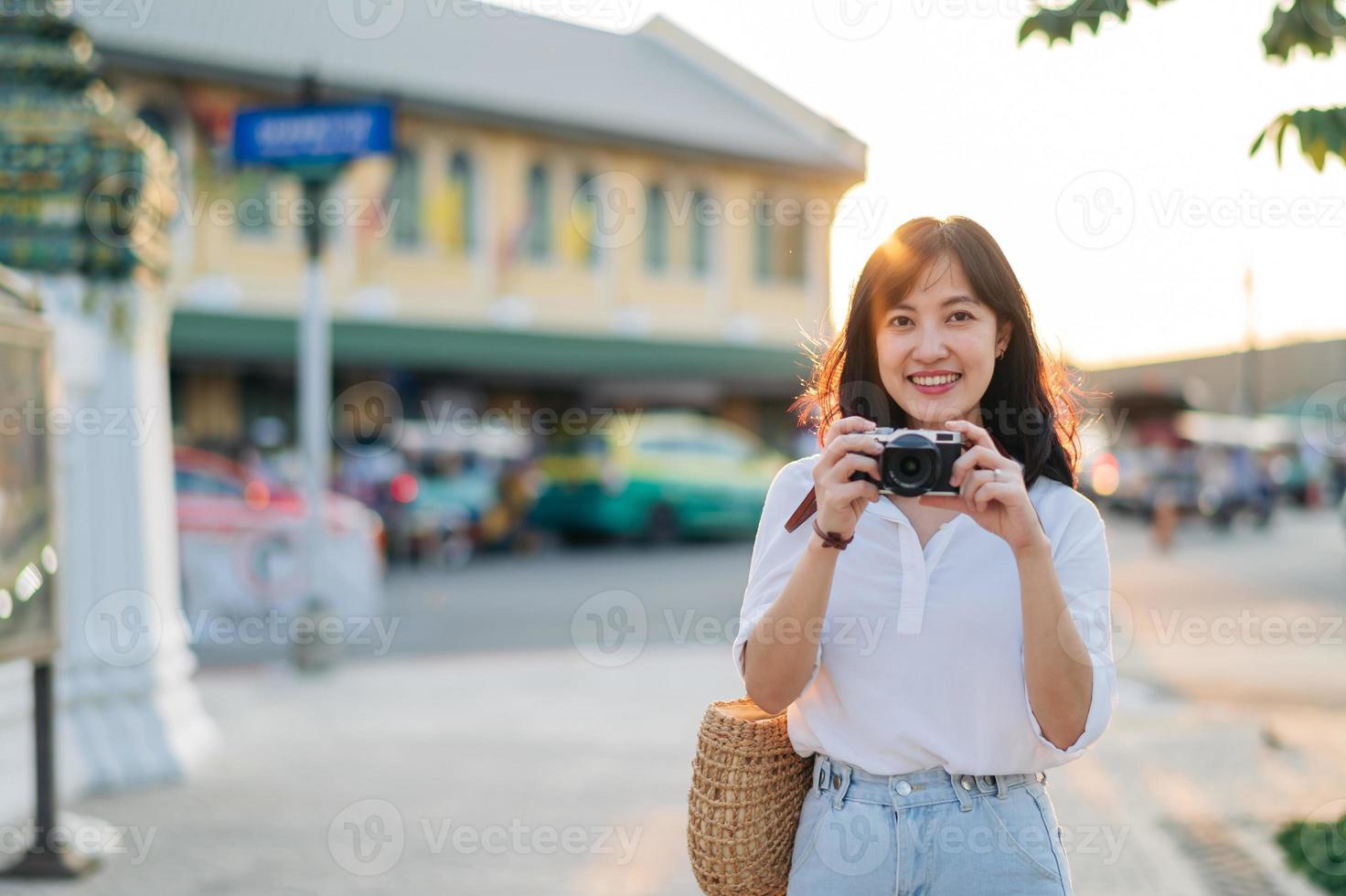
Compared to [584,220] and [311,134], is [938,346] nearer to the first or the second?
[311,134]

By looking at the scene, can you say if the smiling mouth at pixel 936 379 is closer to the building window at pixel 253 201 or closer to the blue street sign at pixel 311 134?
the blue street sign at pixel 311 134

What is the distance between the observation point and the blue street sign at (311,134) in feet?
26.1

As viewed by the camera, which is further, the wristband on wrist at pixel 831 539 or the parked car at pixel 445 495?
the parked car at pixel 445 495

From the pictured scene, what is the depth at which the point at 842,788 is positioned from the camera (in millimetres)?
1954

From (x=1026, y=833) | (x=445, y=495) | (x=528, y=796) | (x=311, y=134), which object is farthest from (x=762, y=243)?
(x=1026, y=833)

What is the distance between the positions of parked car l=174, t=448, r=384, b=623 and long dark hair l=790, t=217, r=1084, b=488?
32.1ft

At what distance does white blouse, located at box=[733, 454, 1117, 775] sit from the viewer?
1889 millimetres

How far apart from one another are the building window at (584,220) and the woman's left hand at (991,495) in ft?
73.8

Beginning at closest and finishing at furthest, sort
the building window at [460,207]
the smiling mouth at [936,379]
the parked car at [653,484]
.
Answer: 1. the smiling mouth at [936,379]
2. the parked car at [653,484]
3. the building window at [460,207]

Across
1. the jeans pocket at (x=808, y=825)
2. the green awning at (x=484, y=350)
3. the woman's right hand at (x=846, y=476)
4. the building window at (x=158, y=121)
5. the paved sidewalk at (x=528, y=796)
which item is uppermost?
the building window at (x=158, y=121)

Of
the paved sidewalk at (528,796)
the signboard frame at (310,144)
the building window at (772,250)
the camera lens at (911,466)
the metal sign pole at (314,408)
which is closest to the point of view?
the camera lens at (911,466)

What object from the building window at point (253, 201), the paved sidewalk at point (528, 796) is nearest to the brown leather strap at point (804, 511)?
the paved sidewalk at point (528, 796)

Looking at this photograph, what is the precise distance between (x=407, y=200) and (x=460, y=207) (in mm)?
1069

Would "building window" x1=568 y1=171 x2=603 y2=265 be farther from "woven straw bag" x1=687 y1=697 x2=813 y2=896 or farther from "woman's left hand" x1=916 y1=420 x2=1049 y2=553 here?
"woman's left hand" x1=916 y1=420 x2=1049 y2=553
